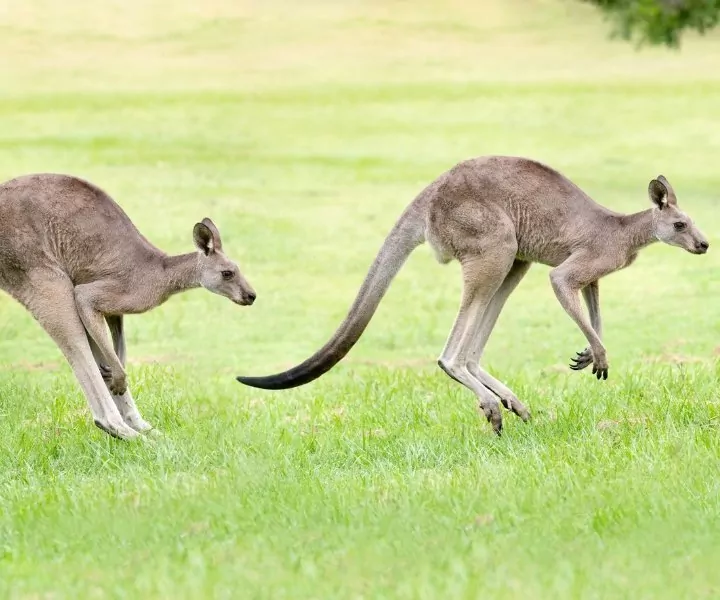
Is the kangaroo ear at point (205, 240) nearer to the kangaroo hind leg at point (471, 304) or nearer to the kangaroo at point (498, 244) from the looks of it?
the kangaroo at point (498, 244)

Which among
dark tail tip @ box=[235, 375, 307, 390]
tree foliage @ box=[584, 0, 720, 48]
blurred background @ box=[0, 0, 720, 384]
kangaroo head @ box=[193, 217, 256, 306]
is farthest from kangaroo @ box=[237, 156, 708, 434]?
tree foliage @ box=[584, 0, 720, 48]

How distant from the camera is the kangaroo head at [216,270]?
7441 millimetres

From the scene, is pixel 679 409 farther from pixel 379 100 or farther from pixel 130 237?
pixel 379 100

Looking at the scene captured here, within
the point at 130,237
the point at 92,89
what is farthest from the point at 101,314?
the point at 92,89

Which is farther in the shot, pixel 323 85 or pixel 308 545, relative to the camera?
pixel 323 85

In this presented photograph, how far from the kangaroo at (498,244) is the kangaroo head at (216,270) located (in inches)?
19.3

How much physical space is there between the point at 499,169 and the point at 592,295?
0.93 m

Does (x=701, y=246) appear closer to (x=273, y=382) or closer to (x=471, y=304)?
(x=471, y=304)

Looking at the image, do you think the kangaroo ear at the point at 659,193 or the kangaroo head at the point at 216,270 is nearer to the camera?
the kangaroo head at the point at 216,270

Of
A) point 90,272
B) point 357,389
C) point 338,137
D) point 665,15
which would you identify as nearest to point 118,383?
point 90,272

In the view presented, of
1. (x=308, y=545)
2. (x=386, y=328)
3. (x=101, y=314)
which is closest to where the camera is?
(x=308, y=545)

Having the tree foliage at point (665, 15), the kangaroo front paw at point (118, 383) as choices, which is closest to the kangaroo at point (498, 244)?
the kangaroo front paw at point (118, 383)

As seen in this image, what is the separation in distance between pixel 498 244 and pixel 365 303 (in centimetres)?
77

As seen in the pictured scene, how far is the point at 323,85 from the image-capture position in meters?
35.3
